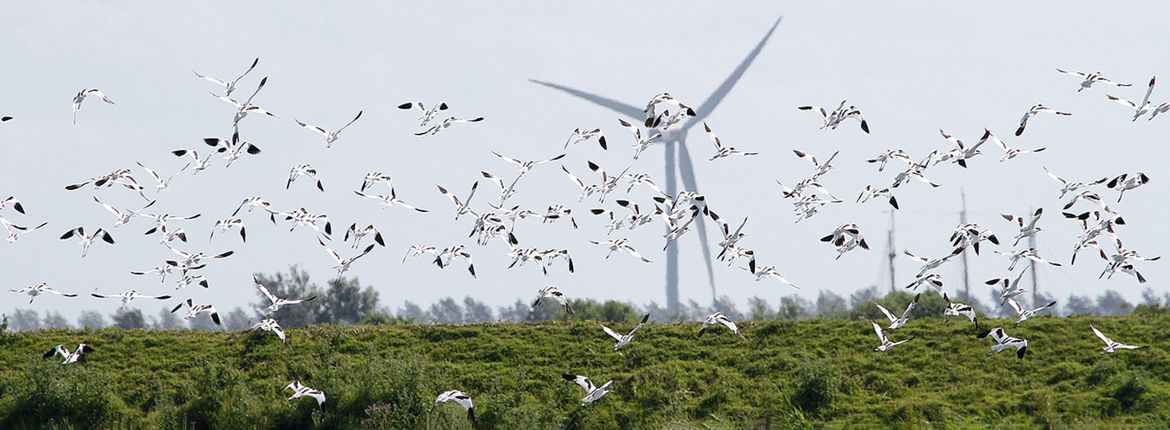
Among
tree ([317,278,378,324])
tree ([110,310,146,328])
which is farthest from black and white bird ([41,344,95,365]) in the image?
tree ([110,310,146,328])

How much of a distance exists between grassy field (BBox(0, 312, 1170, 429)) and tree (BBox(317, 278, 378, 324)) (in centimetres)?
7490

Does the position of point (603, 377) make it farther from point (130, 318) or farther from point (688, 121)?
point (130, 318)

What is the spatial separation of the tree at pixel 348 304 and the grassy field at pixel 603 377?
7490 centimetres

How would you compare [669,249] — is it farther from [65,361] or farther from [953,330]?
[65,361]

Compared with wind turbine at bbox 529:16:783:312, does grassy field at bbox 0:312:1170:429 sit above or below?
below

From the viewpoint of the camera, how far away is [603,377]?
5009cm

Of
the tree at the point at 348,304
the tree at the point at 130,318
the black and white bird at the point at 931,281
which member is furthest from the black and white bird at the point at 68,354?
the tree at the point at 130,318

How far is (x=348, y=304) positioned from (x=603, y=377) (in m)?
83.1

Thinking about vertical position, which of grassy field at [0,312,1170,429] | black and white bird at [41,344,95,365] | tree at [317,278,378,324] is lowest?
grassy field at [0,312,1170,429]

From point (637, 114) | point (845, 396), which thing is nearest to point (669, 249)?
point (637, 114)

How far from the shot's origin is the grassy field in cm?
4597

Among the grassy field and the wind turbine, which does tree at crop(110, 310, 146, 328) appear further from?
the grassy field

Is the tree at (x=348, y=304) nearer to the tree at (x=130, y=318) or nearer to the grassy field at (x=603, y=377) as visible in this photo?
the tree at (x=130, y=318)

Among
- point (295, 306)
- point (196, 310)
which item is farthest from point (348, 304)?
point (196, 310)
